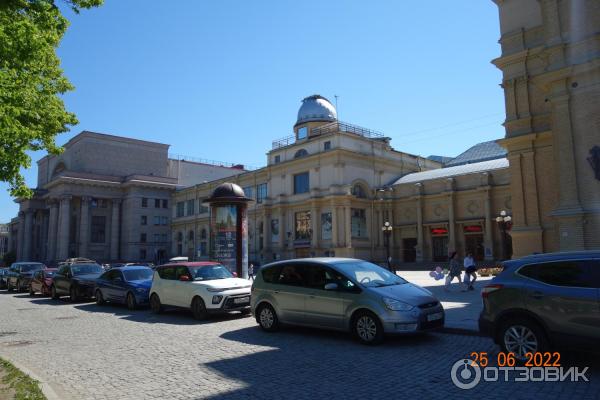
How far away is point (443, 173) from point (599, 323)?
151ft

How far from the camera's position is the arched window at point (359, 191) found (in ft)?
171

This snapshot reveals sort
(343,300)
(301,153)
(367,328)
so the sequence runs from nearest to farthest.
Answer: (367,328) < (343,300) < (301,153)


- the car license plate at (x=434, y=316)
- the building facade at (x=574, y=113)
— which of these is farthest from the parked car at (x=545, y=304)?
the building facade at (x=574, y=113)

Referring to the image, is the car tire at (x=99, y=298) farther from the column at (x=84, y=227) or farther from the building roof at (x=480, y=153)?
the column at (x=84, y=227)

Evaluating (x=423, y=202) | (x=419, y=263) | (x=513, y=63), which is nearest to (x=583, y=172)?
(x=513, y=63)

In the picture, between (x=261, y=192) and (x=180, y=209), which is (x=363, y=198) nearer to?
(x=261, y=192)

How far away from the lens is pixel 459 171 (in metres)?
49.2

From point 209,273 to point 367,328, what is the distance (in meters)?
7.28

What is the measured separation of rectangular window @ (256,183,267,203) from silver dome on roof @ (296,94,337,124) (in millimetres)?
10224

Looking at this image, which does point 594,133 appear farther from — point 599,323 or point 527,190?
point 599,323

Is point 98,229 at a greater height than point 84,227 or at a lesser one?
lesser

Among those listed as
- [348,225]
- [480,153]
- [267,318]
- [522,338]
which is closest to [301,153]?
[348,225]

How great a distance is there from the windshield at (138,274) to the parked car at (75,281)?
110 inches

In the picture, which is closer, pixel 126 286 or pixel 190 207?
pixel 126 286
